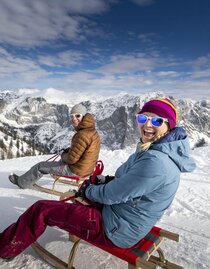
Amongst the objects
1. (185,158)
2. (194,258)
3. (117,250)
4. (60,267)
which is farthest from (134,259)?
(194,258)

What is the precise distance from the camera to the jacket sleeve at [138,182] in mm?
3430

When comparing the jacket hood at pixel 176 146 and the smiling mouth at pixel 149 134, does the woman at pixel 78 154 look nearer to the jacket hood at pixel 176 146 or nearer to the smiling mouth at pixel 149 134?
the smiling mouth at pixel 149 134

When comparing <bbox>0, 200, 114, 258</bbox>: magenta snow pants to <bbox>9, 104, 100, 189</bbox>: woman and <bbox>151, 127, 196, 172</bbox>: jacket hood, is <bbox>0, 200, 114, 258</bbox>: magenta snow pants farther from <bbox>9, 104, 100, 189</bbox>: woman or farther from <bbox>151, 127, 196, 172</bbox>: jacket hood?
<bbox>9, 104, 100, 189</bbox>: woman

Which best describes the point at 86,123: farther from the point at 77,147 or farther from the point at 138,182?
the point at 138,182

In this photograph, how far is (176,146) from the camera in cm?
356

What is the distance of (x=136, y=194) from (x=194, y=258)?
2.46m

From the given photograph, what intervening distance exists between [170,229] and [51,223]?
11.1 feet

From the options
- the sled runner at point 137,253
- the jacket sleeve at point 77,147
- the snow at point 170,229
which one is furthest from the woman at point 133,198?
the jacket sleeve at point 77,147

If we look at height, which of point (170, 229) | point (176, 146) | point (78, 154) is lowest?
point (170, 229)

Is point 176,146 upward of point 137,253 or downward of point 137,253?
upward

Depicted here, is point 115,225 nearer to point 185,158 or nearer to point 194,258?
point 185,158

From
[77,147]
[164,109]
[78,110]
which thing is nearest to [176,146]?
[164,109]

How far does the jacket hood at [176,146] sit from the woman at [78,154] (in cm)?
431

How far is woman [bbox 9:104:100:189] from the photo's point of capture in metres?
7.72
